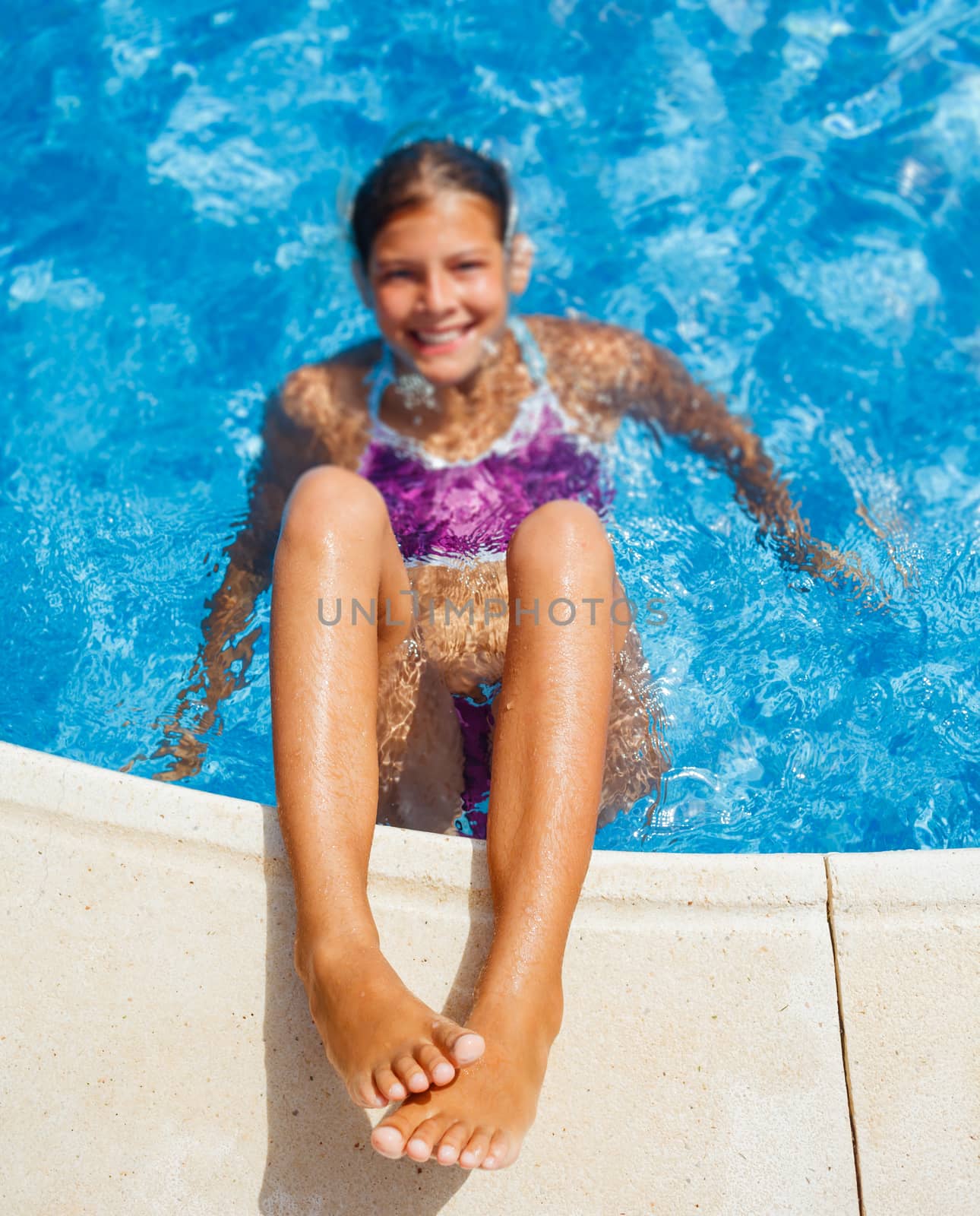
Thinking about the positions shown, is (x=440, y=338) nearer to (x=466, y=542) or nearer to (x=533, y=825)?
(x=466, y=542)

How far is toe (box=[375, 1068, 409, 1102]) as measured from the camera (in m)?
1.51

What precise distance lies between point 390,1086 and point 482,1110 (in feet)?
0.46

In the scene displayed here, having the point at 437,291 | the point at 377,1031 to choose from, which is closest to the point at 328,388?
A: the point at 437,291

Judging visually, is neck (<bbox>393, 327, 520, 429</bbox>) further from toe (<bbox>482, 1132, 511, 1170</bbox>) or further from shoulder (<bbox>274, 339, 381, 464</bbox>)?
toe (<bbox>482, 1132, 511, 1170</bbox>)

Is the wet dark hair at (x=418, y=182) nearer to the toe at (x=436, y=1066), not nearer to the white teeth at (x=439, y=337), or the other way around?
the white teeth at (x=439, y=337)

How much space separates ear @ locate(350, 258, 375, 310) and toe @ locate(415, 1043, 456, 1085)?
1.89 m

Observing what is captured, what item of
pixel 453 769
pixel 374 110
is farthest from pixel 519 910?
pixel 374 110

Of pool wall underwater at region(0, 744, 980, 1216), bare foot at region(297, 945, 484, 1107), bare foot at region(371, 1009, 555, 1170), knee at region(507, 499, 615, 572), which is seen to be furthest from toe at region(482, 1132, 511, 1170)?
knee at region(507, 499, 615, 572)

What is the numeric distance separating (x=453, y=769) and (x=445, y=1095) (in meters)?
0.81

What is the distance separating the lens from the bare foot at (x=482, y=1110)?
4.88 feet

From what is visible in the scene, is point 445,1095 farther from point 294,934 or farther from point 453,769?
point 453,769

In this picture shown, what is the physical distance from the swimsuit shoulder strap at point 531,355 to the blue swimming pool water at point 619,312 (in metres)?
0.34

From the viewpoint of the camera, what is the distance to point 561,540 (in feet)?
6.43

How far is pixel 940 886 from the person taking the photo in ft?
6.26
